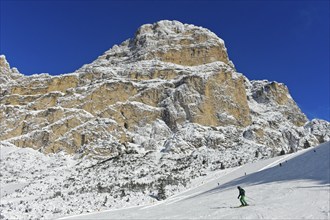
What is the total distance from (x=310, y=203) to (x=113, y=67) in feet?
404

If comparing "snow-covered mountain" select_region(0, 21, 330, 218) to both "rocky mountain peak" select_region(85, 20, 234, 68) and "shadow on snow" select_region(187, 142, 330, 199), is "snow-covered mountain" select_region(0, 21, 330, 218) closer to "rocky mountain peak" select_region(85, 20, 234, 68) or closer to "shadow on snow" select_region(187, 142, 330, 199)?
"rocky mountain peak" select_region(85, 20, 234, 68)

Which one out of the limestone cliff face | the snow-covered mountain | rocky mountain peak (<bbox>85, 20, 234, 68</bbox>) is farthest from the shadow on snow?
rocky mountain peak (<bbox>85, 20, 234, 68</bbox>)

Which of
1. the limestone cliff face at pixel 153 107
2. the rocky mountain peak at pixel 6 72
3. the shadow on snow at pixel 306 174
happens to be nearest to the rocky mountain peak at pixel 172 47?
the limestone cliff face at pixel 153 107

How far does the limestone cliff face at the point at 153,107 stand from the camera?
101 m

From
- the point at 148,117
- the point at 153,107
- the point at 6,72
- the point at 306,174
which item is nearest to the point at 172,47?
the point at 153,107

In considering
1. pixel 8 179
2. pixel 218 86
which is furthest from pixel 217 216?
pixel 218 86

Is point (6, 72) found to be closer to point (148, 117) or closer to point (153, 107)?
point (153, 107)

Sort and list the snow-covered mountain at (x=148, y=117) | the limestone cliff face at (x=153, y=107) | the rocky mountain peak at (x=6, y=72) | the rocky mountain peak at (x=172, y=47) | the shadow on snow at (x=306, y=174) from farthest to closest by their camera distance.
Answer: the rocky mountain peak at (x=172, y=47), the rocky mountain peak at (x=6, y=72), the limestone cliff face at (x=153, y=107), the snow-covered mountain at (x=148, y=117), the shadow on snow at (x=306, y=174)

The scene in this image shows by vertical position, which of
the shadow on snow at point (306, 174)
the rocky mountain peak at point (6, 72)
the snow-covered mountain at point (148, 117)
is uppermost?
the rocky mountain peak at point (6, 72)

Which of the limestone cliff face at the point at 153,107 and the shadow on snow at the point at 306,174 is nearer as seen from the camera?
the shadow on snow at the point at 306,174

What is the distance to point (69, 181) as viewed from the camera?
206 ft

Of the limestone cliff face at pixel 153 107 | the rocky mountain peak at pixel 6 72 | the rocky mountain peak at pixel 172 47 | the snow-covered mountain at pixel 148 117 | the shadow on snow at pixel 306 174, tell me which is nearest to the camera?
the shadow on snow at pixel 306 174

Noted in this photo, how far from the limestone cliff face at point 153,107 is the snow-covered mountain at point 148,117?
0.32 meters

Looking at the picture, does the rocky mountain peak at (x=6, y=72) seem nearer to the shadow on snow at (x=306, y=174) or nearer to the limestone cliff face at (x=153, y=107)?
the limestone cliff face at (x=153, y=107)
